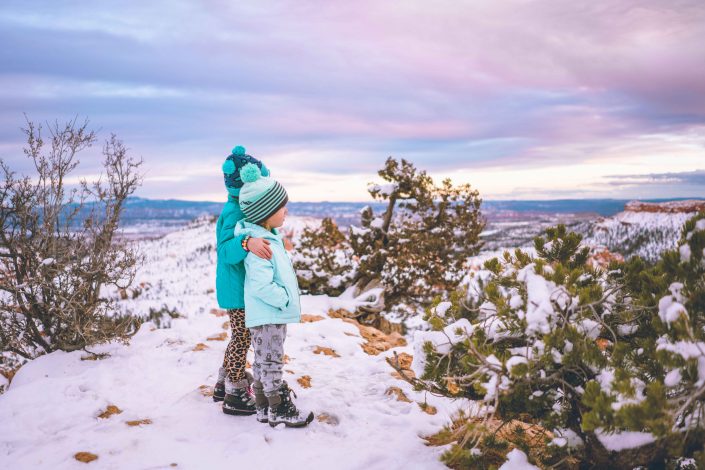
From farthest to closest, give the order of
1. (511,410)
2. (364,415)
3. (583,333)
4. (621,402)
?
(364,415) < (511,410) < (583,333) < (621,402)

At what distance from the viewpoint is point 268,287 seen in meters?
3.44

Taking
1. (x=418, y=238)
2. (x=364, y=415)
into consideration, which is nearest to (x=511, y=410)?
(x=364, y=415)

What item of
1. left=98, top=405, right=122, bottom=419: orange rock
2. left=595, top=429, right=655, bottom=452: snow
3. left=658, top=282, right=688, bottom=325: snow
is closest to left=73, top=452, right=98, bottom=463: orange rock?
left=98, top=405, right=122, bottom=419: orange rock

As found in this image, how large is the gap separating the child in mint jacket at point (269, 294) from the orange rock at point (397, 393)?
1.05 meters

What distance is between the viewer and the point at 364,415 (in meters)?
4.07

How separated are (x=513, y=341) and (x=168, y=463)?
9.02 feet

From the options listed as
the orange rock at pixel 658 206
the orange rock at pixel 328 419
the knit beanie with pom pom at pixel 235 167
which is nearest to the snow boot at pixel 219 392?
the orange rock at pixel 328 419

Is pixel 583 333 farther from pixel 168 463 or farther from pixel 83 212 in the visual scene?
pixel 83 212

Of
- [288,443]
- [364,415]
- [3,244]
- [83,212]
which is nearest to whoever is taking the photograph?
[288,443]

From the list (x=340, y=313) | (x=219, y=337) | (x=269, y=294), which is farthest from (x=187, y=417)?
(x=340, y=313)

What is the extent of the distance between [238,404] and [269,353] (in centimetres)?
73

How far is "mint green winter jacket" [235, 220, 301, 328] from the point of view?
346cm

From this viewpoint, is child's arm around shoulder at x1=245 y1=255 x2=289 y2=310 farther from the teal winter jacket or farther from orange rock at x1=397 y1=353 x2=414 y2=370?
orange rock at x1=397 y1=353 x2=414 y2=370

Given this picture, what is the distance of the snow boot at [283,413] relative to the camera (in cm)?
375
